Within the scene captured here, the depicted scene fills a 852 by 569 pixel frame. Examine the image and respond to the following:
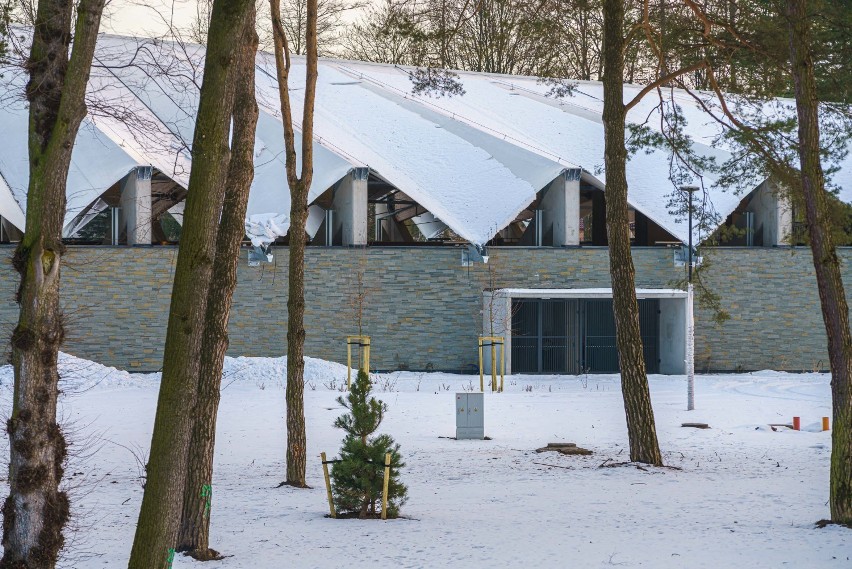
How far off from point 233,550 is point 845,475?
194 inches

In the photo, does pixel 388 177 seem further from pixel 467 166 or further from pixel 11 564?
pixel 11 564

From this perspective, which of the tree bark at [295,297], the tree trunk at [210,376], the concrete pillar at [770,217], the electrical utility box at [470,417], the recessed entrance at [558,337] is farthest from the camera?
the concrete pillar at [770,217]

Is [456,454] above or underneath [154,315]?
underneath

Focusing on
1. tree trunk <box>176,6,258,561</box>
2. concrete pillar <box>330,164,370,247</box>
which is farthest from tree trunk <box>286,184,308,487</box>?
concrete pillar <box>330,164,370,247</box>

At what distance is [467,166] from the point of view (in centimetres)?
2944

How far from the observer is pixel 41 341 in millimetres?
6965

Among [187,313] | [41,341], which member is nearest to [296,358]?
[41,341]

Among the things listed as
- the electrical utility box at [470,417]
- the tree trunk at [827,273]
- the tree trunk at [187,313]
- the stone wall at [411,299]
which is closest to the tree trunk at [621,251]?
the electrical utility box at [470,417]

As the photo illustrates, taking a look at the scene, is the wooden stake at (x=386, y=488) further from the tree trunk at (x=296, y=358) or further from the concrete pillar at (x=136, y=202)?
the concrete pillar at (x=136, y=202)

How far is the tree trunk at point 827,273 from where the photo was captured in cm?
908

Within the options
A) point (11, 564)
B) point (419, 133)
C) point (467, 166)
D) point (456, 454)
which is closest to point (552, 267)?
point (467, 166)

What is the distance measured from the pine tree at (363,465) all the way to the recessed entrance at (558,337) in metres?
19.7

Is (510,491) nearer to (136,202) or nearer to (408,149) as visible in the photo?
(136,202)

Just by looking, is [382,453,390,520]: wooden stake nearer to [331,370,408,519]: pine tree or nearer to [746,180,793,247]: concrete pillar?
[331,370,408,519]: pine tree
